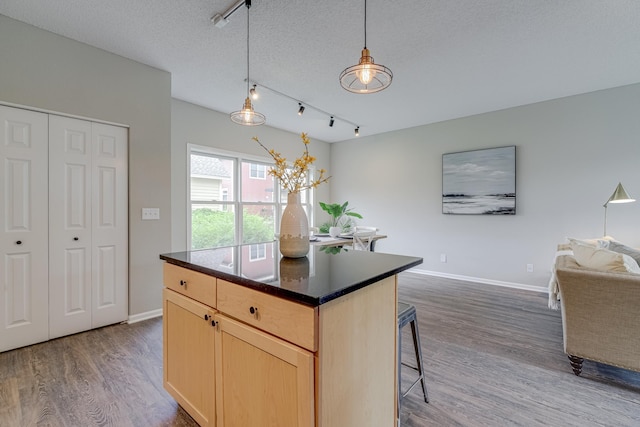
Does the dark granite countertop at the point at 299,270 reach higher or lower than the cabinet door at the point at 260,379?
higher

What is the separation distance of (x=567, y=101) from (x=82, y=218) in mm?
5899

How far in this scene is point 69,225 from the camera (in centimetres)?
261

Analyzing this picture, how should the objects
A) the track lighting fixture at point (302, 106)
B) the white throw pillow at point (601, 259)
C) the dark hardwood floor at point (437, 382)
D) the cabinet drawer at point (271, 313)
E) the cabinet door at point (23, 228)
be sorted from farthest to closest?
the track lighting fixture at point (302, 106), the cabinet door at point (23, 228), the white throw pillow at point (601, 259), the dark hardwood floor at point (437, 382), the cabinet drawer at point (271, 313)

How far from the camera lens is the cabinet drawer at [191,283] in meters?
1.34

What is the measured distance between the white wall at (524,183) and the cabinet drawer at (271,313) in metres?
4.40

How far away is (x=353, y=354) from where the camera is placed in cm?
108

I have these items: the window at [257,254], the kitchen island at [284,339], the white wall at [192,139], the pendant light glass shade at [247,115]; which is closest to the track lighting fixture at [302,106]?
the pendant light glass shade at [247,115]

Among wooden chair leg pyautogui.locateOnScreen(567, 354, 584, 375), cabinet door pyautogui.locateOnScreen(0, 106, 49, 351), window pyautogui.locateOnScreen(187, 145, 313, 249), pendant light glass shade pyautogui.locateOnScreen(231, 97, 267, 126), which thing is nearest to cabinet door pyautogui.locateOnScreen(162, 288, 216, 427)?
pendant light glass shade pyautogui.locateOnScreen(231, 97, 267, 126)

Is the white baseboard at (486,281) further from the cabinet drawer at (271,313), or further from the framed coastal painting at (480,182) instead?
the cabinet drawer at (271,313)

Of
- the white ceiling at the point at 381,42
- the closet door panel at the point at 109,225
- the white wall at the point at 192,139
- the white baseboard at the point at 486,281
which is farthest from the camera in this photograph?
the white baseboard at the point at 486,281

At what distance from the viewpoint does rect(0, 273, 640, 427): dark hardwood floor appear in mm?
1602

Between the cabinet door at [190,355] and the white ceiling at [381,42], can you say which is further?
the white ceiling at [381,42]

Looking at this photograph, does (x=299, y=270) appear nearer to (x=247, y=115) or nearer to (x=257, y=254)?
(x=257, y=254)

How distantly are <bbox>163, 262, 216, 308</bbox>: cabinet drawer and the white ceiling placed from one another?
6.42ft
